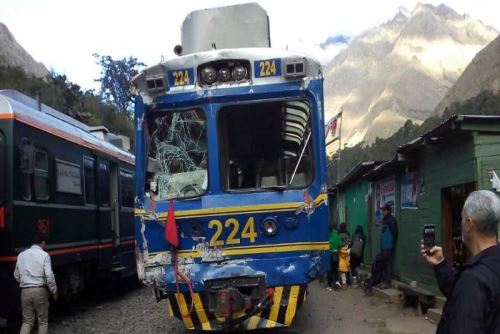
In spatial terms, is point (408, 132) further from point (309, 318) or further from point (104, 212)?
point (309, 318)

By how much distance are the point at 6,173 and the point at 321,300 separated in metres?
6.18

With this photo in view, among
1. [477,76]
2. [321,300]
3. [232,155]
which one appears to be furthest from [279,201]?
[477,76]

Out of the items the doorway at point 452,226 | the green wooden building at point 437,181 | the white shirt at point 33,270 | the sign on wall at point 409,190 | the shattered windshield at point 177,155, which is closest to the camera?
the shattered windshield at point 177,155

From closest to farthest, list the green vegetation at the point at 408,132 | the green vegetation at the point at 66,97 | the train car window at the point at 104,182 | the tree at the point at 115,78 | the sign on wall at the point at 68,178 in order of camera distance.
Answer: the sign on wall at the point at 68,178
the train car window at the point at 104,182
the green vegetation at the point at 66,97
the green vegetation at the point at 408,132
the tree at the point at 115,78

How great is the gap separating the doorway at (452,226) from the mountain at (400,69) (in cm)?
9934

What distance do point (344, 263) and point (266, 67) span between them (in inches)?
299

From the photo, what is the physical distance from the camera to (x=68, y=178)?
9.53m

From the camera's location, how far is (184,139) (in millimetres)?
6500

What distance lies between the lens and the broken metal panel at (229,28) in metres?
7.77

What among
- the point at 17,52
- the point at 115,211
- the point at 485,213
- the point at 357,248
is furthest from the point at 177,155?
the point at 17,52

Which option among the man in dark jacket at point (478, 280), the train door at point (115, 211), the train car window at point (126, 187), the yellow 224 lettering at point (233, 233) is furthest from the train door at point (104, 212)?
the man in dark jacket at point (478, 280)

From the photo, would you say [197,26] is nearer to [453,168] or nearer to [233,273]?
[233,273]

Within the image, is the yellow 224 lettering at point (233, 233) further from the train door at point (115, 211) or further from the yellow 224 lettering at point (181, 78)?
the train door at point (115, 211)

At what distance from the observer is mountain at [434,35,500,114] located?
6023 centimetres
